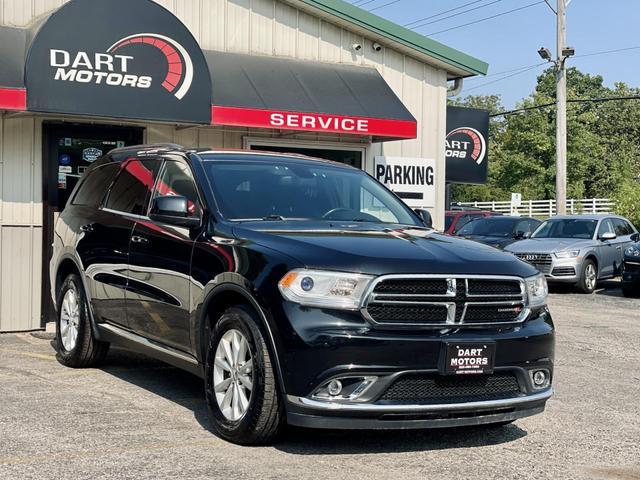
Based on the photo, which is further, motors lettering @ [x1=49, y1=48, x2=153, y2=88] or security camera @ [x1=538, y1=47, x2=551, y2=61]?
security camera @ [x1=538, y1=47, x2=551, y2=61]

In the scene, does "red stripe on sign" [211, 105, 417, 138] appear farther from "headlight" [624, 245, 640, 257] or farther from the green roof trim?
"headlight" [624, 245, 640, 257]

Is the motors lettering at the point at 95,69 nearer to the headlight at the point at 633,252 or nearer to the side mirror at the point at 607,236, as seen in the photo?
the headlight at the point at 633,252

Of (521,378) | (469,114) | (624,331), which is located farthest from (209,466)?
(469,114)

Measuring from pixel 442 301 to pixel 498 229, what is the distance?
1582 centimetres

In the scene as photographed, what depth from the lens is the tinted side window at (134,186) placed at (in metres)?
7.48

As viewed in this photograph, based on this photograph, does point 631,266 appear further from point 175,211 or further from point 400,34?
point 175,211

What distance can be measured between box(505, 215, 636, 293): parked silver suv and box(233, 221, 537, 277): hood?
12.5 m

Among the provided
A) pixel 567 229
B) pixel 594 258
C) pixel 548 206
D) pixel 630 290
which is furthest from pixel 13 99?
pixel 548 206

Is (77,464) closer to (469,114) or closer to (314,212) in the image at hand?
(314,212)

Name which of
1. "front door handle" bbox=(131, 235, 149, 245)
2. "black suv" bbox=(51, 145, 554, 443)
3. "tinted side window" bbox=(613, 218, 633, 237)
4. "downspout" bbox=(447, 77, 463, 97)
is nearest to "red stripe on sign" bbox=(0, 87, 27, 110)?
"black suv" bbox=(51, 145, 554, 443)

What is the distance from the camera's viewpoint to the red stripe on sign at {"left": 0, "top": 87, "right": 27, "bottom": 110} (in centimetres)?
1005

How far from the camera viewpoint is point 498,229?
826 inches

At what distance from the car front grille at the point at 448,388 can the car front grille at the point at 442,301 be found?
0.99 feet

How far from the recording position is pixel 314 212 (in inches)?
268
